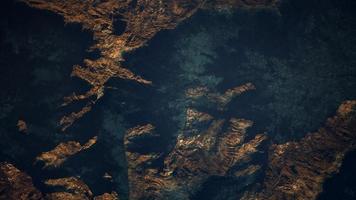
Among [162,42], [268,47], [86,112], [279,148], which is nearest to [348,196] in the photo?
[279,148]

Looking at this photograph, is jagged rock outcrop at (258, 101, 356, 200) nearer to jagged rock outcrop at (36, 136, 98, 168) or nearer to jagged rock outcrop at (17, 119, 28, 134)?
jagged rock outcrop at (36, 136, 98, 168)

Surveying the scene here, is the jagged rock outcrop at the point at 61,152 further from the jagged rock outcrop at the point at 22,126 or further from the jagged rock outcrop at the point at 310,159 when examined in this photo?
the jagged rock outcrop at the point at 310,159

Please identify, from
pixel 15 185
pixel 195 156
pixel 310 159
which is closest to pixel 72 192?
pixel 15 185

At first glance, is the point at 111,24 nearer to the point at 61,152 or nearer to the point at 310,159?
the point at 61,152

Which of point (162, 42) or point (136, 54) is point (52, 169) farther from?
point (162, 42)

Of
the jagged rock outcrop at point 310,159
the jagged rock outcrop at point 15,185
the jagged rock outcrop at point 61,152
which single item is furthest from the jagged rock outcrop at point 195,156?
the jagged rock outcrop at point 15,185

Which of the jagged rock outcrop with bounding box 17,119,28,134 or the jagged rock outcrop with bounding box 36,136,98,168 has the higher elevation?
the jagged rock outcrop with bounding box 17,119,28,134

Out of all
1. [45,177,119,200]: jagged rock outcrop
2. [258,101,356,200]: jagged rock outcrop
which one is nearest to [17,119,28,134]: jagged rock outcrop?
[45,177,119,200]: jagged rock outcrop

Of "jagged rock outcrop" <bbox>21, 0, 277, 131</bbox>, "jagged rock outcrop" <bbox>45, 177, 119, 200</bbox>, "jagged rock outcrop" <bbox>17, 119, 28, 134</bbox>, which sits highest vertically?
"jagged rock outcrop" <bbox>21, 0, 277, 131</bbox>
